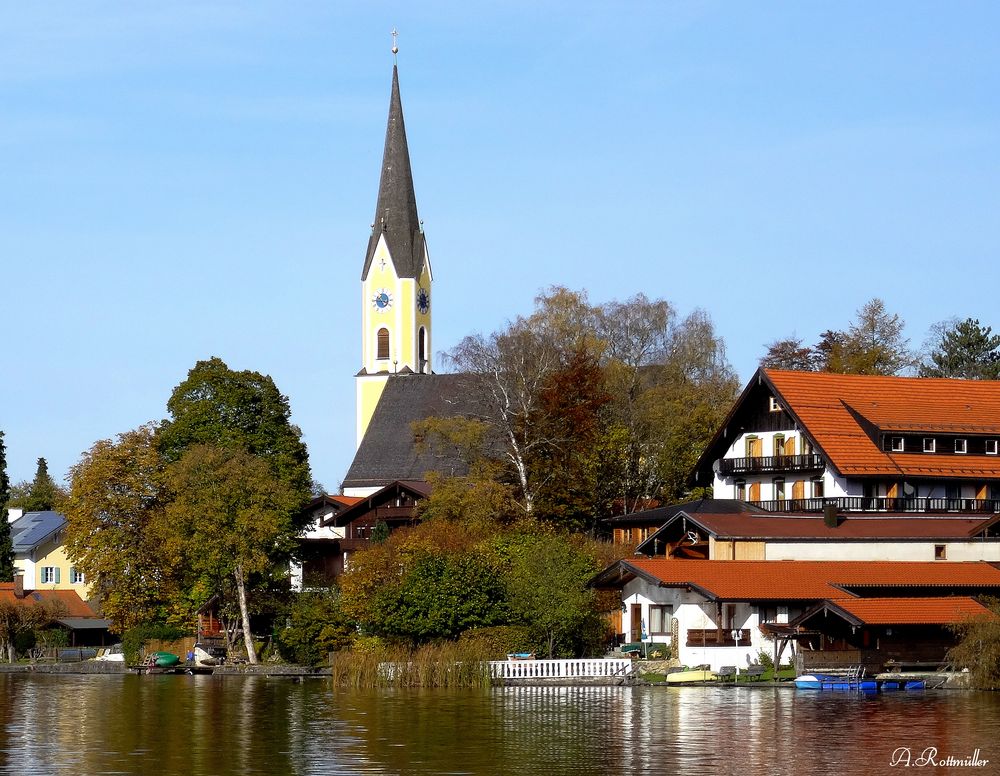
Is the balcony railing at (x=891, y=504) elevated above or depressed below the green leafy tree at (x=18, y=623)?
above

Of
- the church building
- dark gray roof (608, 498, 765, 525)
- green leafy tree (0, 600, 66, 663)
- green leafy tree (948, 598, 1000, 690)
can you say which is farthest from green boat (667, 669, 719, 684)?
the church building

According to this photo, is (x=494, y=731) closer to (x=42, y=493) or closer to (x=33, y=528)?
(x=33, y=528)

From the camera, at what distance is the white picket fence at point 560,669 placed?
62125 mm

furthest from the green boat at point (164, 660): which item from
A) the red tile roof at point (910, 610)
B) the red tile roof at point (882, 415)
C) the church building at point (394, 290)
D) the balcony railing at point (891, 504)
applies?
the church building at point (394, 290)

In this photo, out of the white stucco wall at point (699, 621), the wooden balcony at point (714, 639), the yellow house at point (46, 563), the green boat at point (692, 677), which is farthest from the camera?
the yellow house at point (46, 563)

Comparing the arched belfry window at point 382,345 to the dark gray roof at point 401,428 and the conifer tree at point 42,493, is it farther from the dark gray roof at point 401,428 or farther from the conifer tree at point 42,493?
the conifer tree at point 42,493

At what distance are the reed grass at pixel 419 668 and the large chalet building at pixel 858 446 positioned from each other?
2151 cm

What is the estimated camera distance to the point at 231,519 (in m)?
74.6

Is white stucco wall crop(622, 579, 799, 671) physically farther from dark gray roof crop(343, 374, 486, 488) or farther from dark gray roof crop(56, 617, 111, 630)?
dark gray roof crop(343, 374, 486, 488)

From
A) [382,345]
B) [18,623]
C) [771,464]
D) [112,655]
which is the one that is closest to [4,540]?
[18,623]

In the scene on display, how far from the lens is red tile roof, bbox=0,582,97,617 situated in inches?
3688

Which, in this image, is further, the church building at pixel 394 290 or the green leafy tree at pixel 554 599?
the church building at pixel 394 290

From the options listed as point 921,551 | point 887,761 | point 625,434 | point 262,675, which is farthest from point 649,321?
point 887,761

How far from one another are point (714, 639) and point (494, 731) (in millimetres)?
21532
